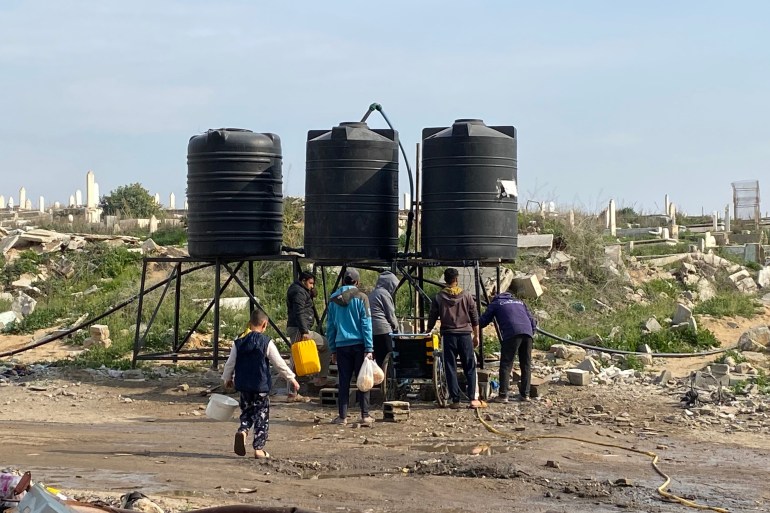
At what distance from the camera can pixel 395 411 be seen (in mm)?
12539

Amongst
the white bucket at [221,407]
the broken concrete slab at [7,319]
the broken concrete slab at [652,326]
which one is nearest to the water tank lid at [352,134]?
the white bucket at [221,407]

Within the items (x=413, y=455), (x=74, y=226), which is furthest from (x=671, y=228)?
(x=413, y=455)

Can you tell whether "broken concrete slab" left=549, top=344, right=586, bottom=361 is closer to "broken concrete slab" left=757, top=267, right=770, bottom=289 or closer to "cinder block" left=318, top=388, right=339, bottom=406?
"cinder block" left=318, top=388, right=339, bottom=406

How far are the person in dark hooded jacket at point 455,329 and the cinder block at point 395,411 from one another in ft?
2.88

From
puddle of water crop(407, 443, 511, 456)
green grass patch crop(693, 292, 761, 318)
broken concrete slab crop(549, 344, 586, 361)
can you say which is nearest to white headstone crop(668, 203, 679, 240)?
green grass patch crop(693, 292, 761, 318)

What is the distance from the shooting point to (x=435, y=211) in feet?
47.2

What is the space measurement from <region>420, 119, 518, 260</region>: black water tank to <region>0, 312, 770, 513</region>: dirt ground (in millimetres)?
2132

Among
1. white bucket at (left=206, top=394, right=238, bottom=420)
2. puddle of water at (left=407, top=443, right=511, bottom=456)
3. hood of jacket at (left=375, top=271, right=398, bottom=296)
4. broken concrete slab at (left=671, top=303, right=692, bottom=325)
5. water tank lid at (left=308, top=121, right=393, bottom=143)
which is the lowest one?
puddle of water at (left=407, top=443, right=511, bottom=456)

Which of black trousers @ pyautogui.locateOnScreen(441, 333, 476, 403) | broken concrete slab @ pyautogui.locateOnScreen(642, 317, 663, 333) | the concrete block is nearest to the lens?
black trousers @ pyautogui.locateOnScreen(441, 333, 476, 403)

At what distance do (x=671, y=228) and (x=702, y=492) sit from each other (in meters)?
24.6

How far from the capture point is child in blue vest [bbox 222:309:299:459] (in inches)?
397

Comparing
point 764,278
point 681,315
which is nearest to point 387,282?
point 681,315

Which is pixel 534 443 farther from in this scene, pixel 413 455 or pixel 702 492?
pixel 702 492

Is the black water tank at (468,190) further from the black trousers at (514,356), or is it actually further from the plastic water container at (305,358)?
the plastic water container at (305,358)
